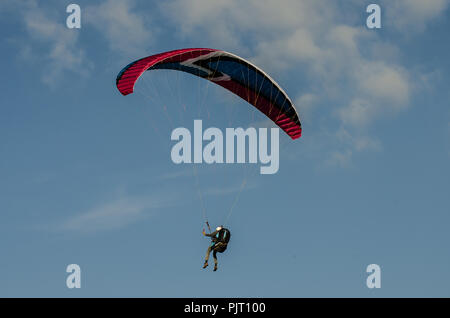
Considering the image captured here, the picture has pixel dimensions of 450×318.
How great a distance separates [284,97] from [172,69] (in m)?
5.55

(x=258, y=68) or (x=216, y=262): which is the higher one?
(x=258, y=68)

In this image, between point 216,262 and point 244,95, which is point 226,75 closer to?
point 244,95

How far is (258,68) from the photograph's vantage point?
38188mm
